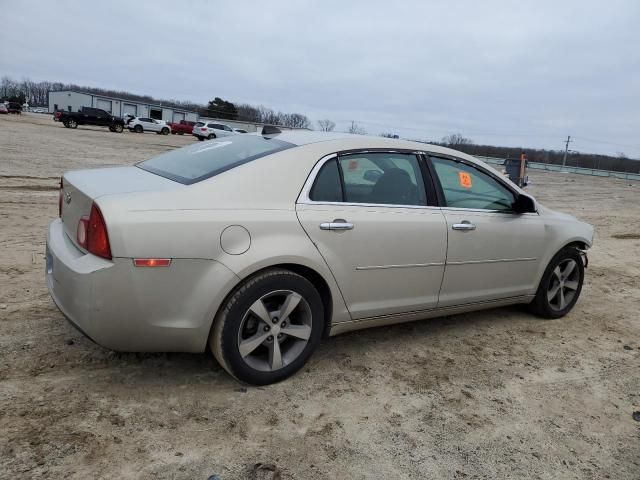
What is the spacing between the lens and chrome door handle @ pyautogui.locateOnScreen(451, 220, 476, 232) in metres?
3.76

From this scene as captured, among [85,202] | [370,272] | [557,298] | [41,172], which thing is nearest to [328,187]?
[370,272]

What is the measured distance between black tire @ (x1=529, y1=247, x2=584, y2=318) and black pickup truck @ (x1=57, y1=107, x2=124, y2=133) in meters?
40.4

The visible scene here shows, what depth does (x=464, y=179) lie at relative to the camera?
4070 mm

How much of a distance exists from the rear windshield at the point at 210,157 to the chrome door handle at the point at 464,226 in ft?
4.44

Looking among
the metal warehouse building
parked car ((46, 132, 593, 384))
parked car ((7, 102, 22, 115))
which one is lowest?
parked car ((46, 132, 593, 384))

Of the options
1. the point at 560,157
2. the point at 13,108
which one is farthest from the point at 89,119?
the point at 560,157

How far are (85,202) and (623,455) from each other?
10.8ft

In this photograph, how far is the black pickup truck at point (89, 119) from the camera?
38188mm

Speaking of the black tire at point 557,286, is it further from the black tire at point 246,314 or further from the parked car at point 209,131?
the parked car at point 209,131

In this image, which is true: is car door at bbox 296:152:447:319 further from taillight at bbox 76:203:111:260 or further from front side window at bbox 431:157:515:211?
Answer: taillight at bbox 76:203:111:260

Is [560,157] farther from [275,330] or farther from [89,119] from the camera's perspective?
[275,330]

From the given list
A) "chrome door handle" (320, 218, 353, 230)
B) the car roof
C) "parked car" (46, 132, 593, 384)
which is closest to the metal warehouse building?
the car roof

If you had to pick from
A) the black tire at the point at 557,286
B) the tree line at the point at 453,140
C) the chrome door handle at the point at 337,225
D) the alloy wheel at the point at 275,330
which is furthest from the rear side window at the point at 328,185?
the tree line at the point at 453,140

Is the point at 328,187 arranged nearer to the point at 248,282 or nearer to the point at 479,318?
the point at 248,282
